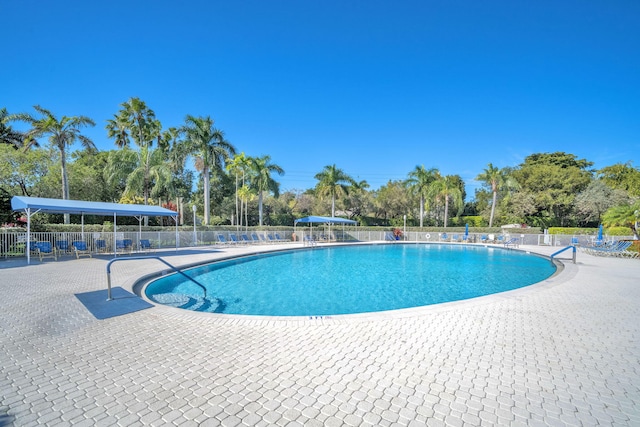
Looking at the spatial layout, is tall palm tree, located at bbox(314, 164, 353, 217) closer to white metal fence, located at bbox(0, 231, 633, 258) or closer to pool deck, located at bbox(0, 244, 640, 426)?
white metal fence, located at bbox(0, 231, 633, 258)

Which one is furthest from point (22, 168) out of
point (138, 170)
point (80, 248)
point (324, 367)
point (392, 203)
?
point (392, 203)

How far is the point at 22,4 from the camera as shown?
Answer: 1078 cm

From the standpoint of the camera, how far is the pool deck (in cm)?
245

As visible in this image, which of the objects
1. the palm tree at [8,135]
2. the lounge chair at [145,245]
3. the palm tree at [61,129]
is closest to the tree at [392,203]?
the lounge chair at [145,245]

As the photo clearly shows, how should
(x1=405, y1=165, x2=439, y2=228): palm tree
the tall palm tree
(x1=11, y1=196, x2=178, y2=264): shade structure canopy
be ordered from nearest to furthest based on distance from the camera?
(x1=11, y1=196, x2=178, y2=264): shade structure canopy < the tall palm tree < (x1=405, y1=165, x2=439, y2=228): palm tree

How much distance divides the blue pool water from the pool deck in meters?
2.02

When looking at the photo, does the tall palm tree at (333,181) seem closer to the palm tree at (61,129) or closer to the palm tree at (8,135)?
the palm tree at (61,129)

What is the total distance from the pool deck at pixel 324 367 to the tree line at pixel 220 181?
49.2ft

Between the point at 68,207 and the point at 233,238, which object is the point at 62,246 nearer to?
the point at 68,207

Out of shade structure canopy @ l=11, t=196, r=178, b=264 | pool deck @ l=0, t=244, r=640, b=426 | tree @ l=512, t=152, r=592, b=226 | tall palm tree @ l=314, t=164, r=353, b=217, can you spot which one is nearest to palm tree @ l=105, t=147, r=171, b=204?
shade structure canopy @ l=11, t=196, r=178, b=264

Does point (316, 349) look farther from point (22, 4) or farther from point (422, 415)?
point (22, 4)

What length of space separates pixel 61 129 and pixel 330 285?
21659 millimetres

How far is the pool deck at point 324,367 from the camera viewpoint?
96.5 inches

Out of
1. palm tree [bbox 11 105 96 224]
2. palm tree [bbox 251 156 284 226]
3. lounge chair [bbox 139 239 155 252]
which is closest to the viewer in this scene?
lounge chair [bbox 139 239 155 252]
